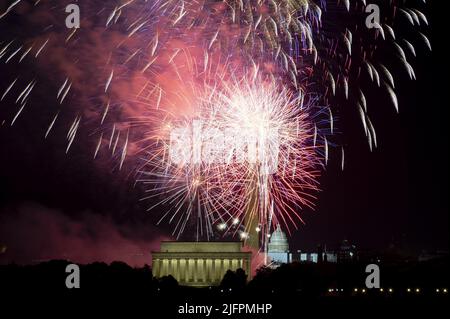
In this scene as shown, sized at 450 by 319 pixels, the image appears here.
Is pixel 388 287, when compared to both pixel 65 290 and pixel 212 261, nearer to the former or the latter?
pixel 212 261

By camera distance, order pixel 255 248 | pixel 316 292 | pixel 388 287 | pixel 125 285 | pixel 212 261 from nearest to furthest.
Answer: pixel 125 285 → pixel 316 292 → pixel 388 287 → pixel 212 261 → pixel 255 248

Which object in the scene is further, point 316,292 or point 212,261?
point 212,261

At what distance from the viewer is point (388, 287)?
86750mm

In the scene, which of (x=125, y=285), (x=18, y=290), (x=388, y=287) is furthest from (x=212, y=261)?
(x=18, y=290)
